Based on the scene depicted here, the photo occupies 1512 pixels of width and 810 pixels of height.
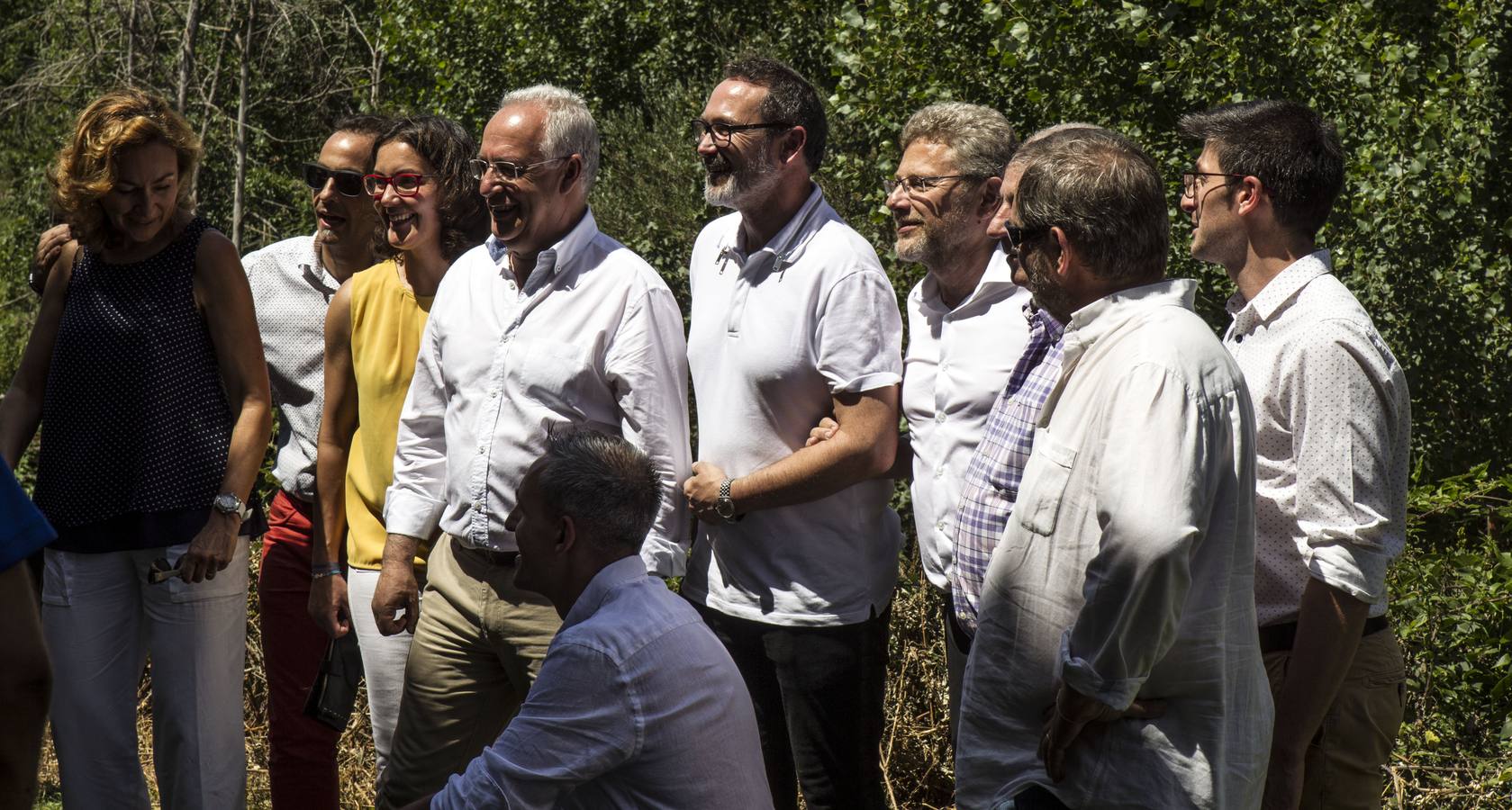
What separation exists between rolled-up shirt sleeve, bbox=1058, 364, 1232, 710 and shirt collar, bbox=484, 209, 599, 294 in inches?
68.3

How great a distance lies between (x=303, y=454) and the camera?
437 centimetres

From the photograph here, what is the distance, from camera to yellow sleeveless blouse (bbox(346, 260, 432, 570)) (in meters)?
4.00

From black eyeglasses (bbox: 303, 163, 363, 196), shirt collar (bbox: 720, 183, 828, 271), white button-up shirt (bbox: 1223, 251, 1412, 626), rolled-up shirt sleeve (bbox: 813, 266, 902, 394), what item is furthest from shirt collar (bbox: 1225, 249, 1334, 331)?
black eyeglasses (bbox: 303, 163, 363, 196)

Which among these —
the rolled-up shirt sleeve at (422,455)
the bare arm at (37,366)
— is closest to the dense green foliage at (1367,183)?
the rolled-up shirt sleeve at (422,455)

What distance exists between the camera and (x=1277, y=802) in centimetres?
284

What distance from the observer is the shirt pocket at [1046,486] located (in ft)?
8.07

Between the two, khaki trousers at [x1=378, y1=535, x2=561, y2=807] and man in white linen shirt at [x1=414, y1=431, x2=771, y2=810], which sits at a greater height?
man in white linen shirt at [x1=414, y1=431, x2=771, y2=810]

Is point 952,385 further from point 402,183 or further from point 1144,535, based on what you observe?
point 402,183

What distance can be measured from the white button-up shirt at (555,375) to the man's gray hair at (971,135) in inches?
29.6

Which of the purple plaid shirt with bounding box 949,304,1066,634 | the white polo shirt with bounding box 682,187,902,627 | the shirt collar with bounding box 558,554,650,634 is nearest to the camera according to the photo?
the shirt collar with bounding box 558,554,650,634

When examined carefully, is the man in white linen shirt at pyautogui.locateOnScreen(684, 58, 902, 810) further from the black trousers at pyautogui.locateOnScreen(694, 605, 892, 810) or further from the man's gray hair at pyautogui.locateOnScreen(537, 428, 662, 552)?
Answer: the man's gray hair at pyautogui.locateOnScreen(537, 428, 662, 552)

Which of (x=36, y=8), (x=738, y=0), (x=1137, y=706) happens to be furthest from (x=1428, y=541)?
(x=36, y=8)

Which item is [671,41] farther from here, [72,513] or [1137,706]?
[1137,706]

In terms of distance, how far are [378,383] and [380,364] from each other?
0.05m
